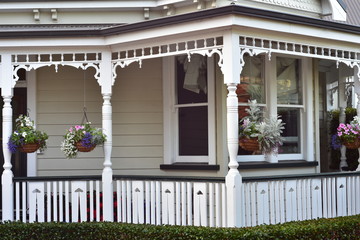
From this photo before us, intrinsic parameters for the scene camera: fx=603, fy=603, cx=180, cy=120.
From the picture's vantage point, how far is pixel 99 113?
39.8 ft

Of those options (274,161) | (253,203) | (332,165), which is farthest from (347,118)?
(253,203)

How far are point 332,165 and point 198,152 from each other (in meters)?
4.15

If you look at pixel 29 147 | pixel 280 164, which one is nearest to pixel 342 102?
pixel 280 164

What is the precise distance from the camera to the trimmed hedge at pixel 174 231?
8.69m

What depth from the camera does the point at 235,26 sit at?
9.05 meters

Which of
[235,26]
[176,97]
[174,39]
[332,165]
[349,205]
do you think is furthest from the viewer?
[332,165]

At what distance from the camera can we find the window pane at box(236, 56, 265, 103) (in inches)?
440

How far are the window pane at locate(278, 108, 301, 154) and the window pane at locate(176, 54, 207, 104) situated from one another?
1.63 m

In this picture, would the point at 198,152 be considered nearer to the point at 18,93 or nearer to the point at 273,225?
the point at 273,225

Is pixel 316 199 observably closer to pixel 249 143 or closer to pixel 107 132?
pixel 249 143

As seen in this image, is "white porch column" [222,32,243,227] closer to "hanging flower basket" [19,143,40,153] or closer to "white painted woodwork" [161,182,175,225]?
"white painted woodwork" [161,182,175,225]

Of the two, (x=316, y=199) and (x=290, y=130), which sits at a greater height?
(x=290, y=130)

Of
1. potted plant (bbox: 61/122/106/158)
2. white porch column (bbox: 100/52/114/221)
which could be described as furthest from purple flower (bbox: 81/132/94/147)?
white porch column (bbox: 100/52/114/221)

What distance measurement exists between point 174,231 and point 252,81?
→ 3721mm
